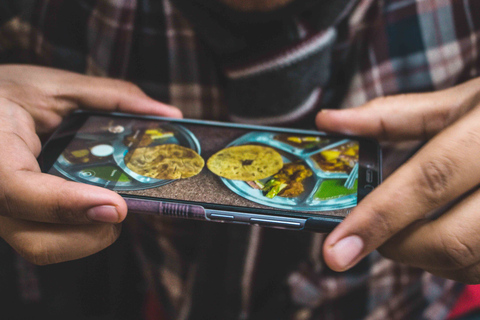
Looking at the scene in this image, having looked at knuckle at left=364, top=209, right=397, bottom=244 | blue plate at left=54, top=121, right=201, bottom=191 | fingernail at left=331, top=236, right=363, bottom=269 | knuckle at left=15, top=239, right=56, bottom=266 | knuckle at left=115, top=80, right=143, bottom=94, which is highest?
knuckle at left=115, top=80, right=143, bottom=94

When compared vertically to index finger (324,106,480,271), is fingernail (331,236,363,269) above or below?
below

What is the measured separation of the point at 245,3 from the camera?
23.4 inches

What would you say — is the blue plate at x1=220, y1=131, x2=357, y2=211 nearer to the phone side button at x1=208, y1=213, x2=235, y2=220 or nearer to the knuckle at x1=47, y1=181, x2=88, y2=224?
the phone side button at x1=208, y1=213, x2=235, y2=220

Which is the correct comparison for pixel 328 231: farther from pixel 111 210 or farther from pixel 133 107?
pixel 133 107

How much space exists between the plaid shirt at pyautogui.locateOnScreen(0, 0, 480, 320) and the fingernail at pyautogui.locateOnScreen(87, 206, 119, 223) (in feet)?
1.13

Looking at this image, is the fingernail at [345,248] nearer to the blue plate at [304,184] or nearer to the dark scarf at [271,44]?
the blue plate at [304,184]

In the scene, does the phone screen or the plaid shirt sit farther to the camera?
the plaid shirt

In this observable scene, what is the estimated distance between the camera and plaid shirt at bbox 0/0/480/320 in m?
0.75

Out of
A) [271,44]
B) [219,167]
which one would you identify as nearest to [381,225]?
[219,167]

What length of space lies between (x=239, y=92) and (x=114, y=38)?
1.09ft

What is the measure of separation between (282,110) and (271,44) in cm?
13

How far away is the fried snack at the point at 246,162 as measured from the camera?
1.87 ft

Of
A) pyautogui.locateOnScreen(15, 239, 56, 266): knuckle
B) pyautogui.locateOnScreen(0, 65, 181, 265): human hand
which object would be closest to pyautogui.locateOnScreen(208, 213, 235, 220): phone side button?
pyautogui.locateOnScreen(0, 65, 181, 265): human hand

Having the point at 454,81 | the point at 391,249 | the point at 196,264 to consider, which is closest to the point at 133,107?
the point at 196,264
